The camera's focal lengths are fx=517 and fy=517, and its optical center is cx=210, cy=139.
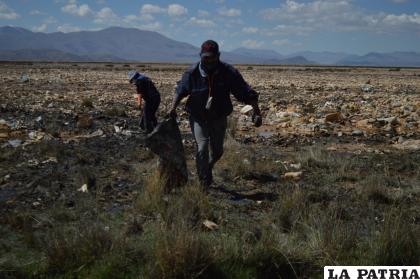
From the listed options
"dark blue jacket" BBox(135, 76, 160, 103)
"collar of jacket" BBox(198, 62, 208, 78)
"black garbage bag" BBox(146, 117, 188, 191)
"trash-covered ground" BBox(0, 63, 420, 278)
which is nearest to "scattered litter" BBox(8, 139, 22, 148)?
"trash-covered ground" BBox(0, 63, 420, 278)

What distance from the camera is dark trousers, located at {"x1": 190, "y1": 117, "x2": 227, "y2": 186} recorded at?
Answer: 626cm

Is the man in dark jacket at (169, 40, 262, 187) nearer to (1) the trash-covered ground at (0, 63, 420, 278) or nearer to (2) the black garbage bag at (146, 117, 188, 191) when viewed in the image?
(2) the black garbage bag at (146, 117, 188, 191)

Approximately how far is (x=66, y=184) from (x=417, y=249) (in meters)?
4.51

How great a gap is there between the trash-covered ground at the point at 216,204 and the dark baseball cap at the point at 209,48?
61.0 inches

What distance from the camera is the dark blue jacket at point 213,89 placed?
20.2 feet

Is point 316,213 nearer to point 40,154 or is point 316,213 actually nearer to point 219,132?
point 219,132

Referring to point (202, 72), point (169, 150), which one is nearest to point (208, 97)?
point (202, 72)

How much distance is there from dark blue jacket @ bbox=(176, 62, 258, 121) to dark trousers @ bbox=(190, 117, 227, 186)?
10cm

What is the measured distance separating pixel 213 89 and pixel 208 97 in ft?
0.37

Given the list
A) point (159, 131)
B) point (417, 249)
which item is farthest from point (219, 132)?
point (417, 249)

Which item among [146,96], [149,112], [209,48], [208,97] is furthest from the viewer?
[149,112]

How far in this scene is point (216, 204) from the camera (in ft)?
19.7

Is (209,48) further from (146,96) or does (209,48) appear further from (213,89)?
(146,96)

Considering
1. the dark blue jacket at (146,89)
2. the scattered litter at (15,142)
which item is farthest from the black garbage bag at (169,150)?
the scattered litter at (15,142)
